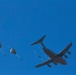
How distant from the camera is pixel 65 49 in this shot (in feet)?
437

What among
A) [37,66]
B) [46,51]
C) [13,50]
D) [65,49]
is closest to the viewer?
[13,50]

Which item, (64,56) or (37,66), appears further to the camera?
(37,66)

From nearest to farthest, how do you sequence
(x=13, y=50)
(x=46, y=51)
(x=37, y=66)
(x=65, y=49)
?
(x=13, y=50), (x=46, y=51), (x=65, y=49), (x=37, y=66)

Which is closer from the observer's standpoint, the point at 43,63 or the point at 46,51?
the point at 46,51

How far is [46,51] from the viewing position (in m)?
122

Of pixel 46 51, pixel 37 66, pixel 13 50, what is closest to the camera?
pixel 13 50

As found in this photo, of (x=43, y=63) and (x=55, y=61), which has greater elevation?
(x=43, y=63)

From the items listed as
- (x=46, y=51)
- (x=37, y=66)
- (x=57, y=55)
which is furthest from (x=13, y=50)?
(x=37, y=66)

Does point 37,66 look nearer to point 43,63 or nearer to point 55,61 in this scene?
point 43,63

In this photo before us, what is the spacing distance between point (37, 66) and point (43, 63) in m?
3.17

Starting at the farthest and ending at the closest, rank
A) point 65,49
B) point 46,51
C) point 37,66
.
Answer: point 37,66 → point 65,49 → point 46,51

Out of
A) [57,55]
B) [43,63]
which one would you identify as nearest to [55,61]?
[57,55]

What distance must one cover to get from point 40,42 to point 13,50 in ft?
58.9

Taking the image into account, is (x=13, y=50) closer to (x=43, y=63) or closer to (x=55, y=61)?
(x=55, y=61)
